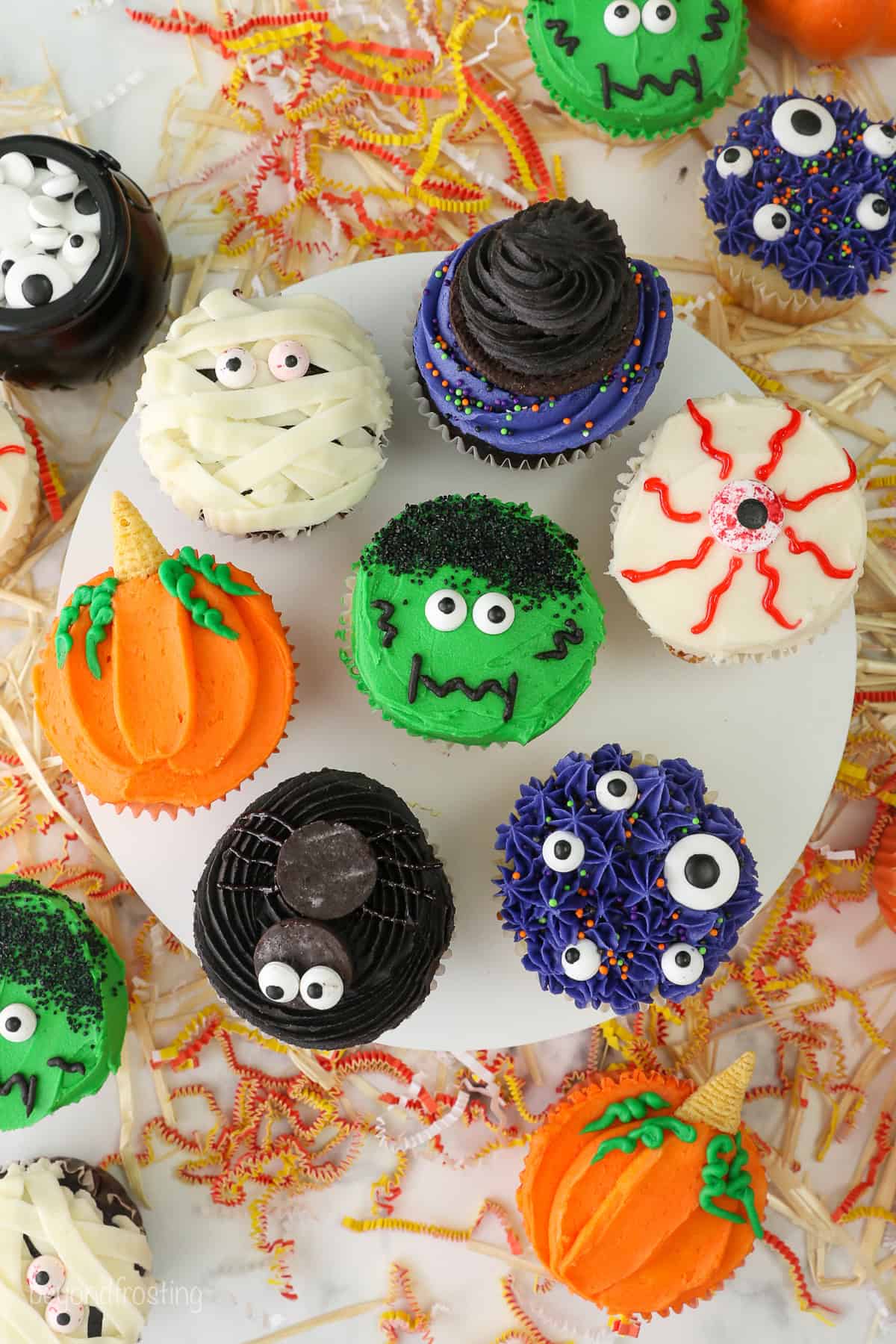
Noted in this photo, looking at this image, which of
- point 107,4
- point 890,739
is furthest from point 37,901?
point 107,4

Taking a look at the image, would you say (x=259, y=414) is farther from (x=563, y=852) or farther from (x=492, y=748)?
(x=563, y=852)

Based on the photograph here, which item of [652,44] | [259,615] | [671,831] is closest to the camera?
[671,831]

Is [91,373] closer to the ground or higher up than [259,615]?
higher up

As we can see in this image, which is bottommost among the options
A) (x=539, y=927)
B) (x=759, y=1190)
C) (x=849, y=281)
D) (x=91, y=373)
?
(x=759, y=1190)

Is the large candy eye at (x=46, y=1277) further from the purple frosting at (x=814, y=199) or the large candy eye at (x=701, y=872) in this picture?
the purple frosting at (x=814, y=199)

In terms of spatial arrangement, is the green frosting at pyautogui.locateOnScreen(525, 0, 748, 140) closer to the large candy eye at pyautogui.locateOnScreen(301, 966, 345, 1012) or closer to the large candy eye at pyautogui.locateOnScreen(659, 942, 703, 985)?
the large candy eye at pyautogui.locateOnScreen(659, 942, 703, 985)

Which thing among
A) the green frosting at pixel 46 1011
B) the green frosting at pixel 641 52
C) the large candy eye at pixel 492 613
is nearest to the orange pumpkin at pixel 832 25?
the green frosting at pixel 641 52

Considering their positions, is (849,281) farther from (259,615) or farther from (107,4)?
(107,4)
